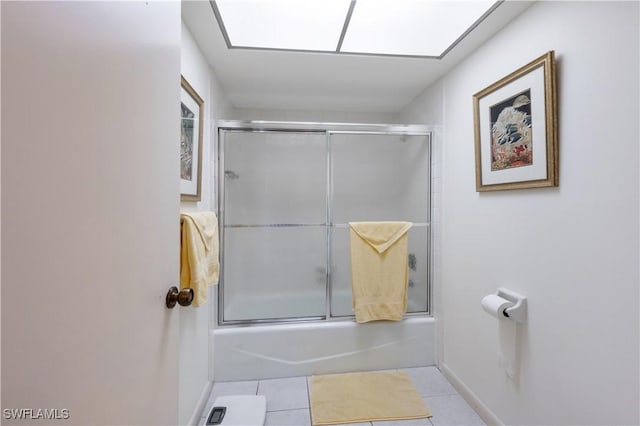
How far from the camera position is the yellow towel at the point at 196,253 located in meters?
1.12

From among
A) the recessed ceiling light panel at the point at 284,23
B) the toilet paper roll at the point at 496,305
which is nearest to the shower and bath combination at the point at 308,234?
the recessed ceiling light panel at the point at 284,23

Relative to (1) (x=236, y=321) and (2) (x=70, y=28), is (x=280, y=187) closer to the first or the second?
(1) (x=236, y=321)

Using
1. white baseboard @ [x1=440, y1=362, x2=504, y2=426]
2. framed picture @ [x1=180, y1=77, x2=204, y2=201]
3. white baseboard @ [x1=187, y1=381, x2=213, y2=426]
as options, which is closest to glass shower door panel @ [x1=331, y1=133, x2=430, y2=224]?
framed picture @ [x1=180, y1=77, x2=204, y2=201]

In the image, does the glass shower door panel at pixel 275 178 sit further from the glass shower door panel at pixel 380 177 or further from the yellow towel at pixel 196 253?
the yellow towel at pixel 196 253

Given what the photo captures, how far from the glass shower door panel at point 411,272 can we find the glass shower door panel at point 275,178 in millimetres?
241

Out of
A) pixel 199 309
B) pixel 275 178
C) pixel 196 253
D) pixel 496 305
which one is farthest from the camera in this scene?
pixel 275 178

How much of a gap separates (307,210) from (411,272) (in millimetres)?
990

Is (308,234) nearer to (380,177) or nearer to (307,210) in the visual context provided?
(307,210)

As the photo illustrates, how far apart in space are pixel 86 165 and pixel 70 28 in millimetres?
198

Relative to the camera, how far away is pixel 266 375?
70.7 inches

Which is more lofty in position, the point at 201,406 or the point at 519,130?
the point at 519,130

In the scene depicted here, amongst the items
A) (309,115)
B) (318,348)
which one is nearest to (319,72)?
(309,115)

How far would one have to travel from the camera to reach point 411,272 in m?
2.10

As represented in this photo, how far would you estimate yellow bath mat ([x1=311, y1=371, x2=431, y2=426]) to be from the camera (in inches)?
58.2
